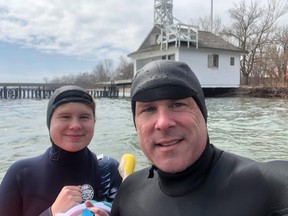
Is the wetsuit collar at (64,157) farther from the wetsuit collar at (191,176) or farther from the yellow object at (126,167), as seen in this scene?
the wetsuit collar at (191,176)

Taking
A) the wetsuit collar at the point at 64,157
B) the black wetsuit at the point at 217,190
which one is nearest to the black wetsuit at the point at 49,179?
the wetsuit collar at the point at 64,157

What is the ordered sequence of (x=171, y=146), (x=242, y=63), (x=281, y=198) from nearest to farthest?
(x=281, y=198) < (x=171, y=146) < (x=242, y=63)

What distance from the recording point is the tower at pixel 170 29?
25.5 metres

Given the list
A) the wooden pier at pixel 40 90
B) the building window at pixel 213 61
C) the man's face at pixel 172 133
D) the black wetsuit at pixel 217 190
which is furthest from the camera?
the wooden pier at pixel 40 90

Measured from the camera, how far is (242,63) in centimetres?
3775

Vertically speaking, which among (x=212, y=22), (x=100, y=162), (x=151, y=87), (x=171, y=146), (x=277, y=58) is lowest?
(x=100, y=162)

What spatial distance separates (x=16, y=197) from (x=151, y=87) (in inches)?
46.4

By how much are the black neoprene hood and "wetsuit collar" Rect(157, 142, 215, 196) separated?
0.62 feet

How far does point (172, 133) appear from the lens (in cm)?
123

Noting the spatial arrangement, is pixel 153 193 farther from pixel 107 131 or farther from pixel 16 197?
pixel 107 131

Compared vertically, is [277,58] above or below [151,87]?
above

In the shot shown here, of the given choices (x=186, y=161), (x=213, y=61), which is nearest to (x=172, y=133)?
(x=186, y=161)

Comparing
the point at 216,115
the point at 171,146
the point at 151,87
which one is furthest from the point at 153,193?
the point at 216,115

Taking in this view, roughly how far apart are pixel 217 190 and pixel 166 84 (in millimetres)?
436
